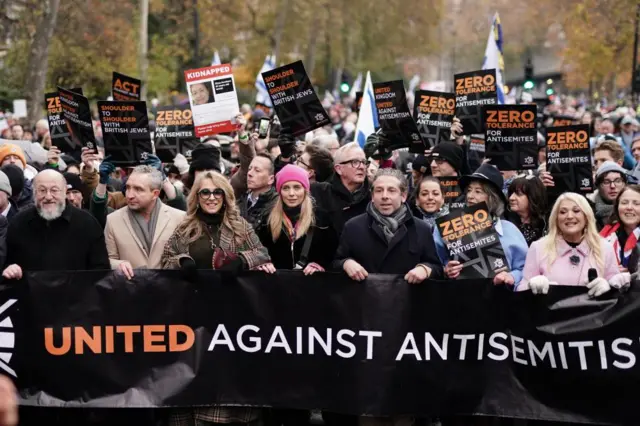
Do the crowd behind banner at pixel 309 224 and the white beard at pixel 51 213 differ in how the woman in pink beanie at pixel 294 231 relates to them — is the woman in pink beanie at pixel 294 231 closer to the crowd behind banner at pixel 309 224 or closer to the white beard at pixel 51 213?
the crowd behind banner at pixel 309 224

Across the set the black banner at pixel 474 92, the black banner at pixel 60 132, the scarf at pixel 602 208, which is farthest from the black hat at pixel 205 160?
the black banner at pixel 474 92

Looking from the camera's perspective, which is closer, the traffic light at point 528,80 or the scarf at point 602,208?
the scarf at point 602,208

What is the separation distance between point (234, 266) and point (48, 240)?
3.97 ft

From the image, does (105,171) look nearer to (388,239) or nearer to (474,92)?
(388,239)

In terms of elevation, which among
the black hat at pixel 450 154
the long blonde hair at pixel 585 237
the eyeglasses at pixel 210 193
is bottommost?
the long blonde hair at pixel 585 237

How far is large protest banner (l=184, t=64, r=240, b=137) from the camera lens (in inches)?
442

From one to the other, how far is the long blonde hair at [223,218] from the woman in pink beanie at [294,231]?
47cm

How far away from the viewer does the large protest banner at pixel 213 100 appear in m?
11.2

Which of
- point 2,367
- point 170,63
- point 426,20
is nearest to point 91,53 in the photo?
point 170,63

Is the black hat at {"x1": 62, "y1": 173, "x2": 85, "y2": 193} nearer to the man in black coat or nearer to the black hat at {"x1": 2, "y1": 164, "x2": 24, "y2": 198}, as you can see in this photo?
the black hat at {"x1": 2, "y1": 164, "x2": 24, "y2": 198}

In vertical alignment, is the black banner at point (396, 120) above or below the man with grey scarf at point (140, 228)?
above

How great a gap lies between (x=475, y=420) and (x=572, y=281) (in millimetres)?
1067

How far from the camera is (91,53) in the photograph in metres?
37.1

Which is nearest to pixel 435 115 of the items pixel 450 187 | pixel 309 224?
pixel 450 187
